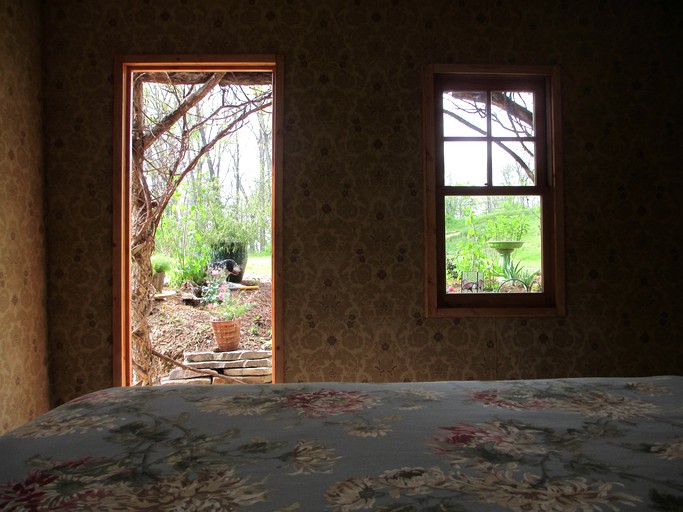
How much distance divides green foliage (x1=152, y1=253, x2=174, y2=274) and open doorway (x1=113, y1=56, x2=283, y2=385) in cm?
30

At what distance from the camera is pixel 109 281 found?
2.87 m

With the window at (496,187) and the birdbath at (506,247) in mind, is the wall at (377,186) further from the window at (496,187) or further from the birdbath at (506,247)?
the birdbath at (506,247)

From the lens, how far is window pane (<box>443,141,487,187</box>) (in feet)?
9.98

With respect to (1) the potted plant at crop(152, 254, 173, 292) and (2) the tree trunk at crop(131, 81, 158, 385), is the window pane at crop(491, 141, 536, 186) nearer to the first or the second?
(2) the tree trunk at crop(131, 81, 158, 385)

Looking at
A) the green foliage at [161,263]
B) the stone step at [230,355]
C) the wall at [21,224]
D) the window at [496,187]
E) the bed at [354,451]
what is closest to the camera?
the bed at [354,451]

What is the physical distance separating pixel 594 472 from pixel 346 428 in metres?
0.45

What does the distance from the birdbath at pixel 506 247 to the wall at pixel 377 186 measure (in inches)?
12.2

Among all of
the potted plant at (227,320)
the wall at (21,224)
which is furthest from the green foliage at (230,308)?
the wall at (21,224)

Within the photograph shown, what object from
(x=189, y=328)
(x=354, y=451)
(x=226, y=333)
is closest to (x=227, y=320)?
(x=226, y=333)

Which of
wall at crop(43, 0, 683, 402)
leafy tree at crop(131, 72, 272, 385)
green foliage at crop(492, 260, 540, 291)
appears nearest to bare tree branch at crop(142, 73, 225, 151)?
leafy tree at crop(131, 72, 272, 385)

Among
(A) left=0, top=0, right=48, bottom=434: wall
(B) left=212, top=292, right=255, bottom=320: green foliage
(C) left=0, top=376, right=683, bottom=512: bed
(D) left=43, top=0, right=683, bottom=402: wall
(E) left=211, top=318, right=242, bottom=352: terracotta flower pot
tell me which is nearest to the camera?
(C) left=0, top=376, right=683, bottom=512: bed

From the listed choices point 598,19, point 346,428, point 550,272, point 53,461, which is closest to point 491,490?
point 346,428

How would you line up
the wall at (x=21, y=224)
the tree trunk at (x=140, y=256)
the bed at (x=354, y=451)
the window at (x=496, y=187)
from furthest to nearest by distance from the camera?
the tree trunk at (x=140, y=256) < the window at (x=496, y=187) < the wall at (x=21, y=224) < the bed at (x=354, y=451)

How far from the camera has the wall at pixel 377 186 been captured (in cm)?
288
